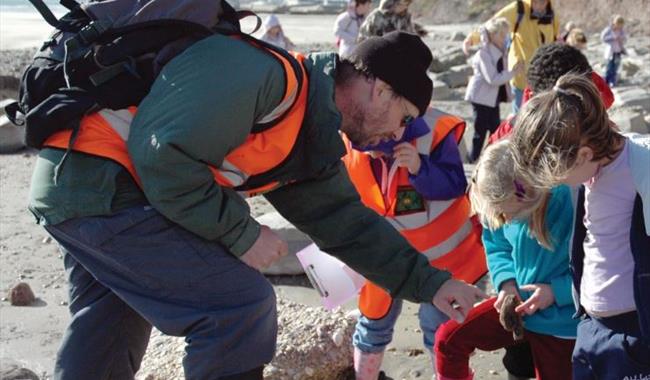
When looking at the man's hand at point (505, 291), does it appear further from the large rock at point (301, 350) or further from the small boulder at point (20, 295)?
the small boulder at point (20, 295)

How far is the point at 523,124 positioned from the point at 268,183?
759 mm

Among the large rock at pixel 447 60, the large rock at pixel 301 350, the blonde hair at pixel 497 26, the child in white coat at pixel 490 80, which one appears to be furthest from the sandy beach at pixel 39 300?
the large rock at pixel 447 60

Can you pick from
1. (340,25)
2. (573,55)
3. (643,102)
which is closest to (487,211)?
(573,55)

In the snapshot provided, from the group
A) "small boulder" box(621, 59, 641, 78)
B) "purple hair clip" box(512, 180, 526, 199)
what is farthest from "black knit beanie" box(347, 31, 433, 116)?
"small boulder" box(621, 59, 641, 78)

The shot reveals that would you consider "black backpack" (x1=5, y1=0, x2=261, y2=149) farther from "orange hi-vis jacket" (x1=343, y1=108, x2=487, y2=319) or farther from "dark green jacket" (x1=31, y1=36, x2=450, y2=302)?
"orange hi-vis jacket" (x1=343, y1=108, x2=487, y2=319)

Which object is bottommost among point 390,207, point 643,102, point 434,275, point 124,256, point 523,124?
point 643,102

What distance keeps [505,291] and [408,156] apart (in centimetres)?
63

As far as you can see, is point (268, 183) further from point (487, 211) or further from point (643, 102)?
point (643, 102)

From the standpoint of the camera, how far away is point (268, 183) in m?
2.83

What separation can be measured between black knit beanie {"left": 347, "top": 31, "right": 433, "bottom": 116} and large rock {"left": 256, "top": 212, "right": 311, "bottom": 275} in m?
2.48

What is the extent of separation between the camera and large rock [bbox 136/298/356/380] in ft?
12.7

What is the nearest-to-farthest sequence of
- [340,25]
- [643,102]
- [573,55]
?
[573,55]
[340,25]
[643,102]

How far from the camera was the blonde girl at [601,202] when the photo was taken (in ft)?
8.80

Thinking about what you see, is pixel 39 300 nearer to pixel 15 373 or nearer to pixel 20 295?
pixel 20 295
